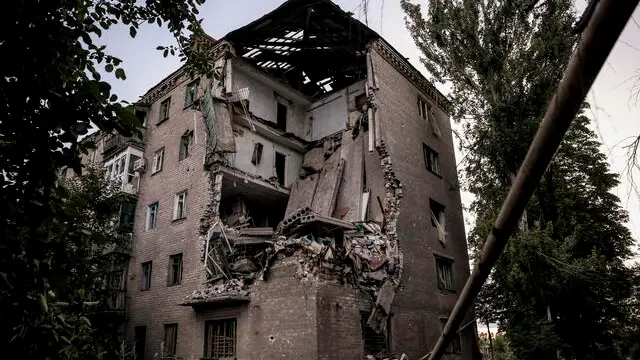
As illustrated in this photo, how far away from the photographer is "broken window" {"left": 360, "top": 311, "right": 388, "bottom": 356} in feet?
37.6

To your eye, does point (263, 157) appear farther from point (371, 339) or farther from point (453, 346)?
point (453, 346)

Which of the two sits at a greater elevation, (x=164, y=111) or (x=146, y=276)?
(x=164, y=111)

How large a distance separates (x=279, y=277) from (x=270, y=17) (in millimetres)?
10666

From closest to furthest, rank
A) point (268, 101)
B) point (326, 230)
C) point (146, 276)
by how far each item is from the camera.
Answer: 1. point (326, 230)
2. point (146, 276)
3. point (268, 101)

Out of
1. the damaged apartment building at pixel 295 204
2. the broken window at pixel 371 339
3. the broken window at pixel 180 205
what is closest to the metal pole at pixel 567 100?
the damaged apartment building at pixel 295 204

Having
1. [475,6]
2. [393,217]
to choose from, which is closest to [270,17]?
→ [475,6]

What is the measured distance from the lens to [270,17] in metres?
16.6

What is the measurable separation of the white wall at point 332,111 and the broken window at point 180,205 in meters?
6.88

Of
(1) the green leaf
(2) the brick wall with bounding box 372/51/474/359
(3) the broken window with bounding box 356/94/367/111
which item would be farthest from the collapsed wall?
(1) the green leaf

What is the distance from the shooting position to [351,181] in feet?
51.3

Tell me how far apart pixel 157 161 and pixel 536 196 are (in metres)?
16.5

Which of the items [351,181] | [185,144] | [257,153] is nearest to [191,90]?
[185,144]

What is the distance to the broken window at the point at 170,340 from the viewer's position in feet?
45.2

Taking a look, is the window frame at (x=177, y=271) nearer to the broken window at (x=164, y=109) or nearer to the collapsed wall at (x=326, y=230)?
the collapsed wall at (x=326, y=230)
